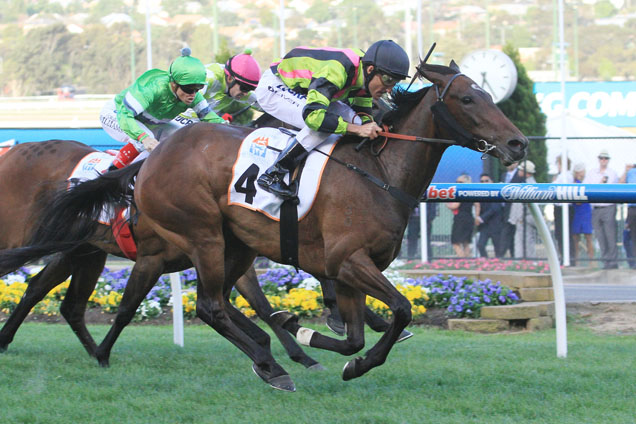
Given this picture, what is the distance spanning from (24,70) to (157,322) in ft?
102

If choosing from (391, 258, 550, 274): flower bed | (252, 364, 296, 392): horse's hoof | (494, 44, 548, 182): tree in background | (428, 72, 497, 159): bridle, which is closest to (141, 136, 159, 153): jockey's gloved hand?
(252, 364, 296, 392): horse's hoof

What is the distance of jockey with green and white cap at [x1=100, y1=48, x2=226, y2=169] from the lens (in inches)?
214

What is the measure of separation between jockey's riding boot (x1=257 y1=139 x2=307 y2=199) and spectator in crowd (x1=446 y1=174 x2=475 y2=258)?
650cm

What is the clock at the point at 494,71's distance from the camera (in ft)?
42.1

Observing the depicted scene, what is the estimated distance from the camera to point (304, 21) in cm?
3912

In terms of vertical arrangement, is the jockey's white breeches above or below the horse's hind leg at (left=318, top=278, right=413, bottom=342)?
above

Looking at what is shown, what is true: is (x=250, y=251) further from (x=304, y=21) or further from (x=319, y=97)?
(x=304, y=21)

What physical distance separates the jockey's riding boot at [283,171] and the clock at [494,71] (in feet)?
28.4

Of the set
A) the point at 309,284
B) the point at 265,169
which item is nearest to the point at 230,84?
the point at 265,169

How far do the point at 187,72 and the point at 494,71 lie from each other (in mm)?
8495

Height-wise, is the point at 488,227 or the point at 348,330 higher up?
the point at 348,330

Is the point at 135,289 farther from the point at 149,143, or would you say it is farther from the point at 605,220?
the point at 605,220

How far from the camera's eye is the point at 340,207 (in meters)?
4.52

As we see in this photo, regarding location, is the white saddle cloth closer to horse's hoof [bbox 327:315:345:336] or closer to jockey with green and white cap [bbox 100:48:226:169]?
jockey with green and white cap [bbox 100:48:226:169]
